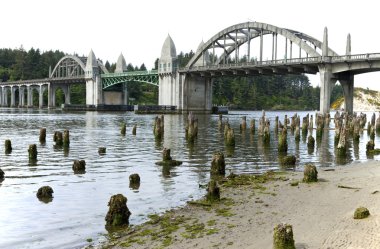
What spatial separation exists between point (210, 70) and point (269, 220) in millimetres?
94284

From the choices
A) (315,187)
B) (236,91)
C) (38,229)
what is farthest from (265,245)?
(236,91)

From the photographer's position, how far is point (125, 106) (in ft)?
463

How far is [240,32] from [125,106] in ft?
161

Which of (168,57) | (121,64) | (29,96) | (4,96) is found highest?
(121,64)

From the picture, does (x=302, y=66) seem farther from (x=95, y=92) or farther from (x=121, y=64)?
(x=121, y=64)

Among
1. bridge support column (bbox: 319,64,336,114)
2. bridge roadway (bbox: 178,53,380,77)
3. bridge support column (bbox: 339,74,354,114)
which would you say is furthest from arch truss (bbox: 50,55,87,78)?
bridge support column (bbox: 339,74,354,114)

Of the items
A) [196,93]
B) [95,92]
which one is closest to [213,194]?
[196,93]

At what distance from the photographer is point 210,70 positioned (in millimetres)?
105250

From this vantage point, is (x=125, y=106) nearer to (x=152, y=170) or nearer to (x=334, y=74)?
(x=334, y=74)

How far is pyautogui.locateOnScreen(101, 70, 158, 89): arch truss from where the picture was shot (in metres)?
123

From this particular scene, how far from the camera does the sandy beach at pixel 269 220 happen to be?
1011cm

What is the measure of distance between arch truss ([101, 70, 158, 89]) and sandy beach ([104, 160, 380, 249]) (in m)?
108

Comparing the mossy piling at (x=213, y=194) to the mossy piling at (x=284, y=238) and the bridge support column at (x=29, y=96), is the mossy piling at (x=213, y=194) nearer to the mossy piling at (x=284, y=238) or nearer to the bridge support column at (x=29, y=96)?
the mossy piling at (x=284, y=238)

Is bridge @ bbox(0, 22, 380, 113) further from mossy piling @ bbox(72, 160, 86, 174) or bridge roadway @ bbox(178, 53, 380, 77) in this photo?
mossy piling @ bbox(72, 160, 86, 174)
